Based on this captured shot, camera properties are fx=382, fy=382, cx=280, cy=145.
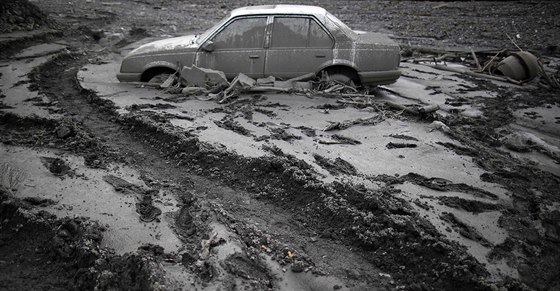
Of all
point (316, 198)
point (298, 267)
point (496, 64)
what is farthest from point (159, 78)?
point (496, 64)

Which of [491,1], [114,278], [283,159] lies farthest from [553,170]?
[491,1]

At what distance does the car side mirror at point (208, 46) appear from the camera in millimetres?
6742

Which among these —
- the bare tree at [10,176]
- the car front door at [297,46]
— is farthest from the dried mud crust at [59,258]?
the car front door at [297,46]

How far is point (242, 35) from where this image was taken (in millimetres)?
6730

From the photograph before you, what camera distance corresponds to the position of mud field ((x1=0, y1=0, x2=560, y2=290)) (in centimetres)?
321

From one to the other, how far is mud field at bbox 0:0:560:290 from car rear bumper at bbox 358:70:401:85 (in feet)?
1.08

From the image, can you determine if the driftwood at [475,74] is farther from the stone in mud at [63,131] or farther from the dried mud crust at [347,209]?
the stone in mud at [63,131]

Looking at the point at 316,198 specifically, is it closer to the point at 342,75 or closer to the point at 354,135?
the point at 354,135

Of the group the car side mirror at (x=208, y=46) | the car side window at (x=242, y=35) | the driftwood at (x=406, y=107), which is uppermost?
the car side window at (x=242, y=35)

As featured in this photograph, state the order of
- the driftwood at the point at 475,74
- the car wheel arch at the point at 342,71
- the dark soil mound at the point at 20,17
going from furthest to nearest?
the dark soil mound at the point at 20,17 < the driftwood at the point at 475,74 < the car wheel arch at the point at 342,71

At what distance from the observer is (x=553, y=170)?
483 cm

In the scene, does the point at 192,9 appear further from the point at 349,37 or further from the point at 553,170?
the point at 553,170

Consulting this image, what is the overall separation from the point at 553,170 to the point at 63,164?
6072 millimetres

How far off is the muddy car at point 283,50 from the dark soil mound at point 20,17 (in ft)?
18.3
